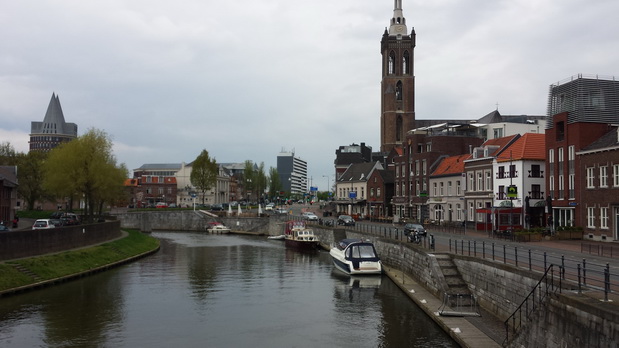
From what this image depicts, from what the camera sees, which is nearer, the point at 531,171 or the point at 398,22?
the point at 531,171

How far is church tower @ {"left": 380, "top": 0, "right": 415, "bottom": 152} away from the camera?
137850mm

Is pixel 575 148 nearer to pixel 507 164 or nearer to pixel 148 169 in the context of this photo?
pixel 507 164

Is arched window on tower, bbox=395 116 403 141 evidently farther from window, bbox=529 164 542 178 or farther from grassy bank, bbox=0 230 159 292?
grassy bank, bbox=0 230 159 292

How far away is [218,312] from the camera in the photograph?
1275 inches

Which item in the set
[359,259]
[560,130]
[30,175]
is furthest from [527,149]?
[30,175]

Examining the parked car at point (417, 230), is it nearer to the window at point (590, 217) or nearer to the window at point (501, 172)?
the window at point (501, 172)

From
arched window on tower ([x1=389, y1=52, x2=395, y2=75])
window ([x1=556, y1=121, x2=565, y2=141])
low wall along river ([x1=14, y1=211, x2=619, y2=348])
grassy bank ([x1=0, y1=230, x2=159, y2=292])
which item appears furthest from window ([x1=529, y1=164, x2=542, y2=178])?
arched window on tower ([x1=389, y1=52, x2=395, y2=75])

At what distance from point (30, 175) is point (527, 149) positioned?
87.7m

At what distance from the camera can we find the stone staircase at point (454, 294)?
28.0 meters

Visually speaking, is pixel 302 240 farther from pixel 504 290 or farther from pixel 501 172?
pixel 504 290

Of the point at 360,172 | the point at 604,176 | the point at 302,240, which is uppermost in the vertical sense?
the point at 360,172

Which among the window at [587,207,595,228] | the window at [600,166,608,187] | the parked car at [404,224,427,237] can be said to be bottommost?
the parked car at [404,224,427,237]

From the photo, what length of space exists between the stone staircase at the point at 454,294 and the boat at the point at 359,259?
1226 centimetres

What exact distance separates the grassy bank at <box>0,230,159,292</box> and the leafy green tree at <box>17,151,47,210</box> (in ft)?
149
